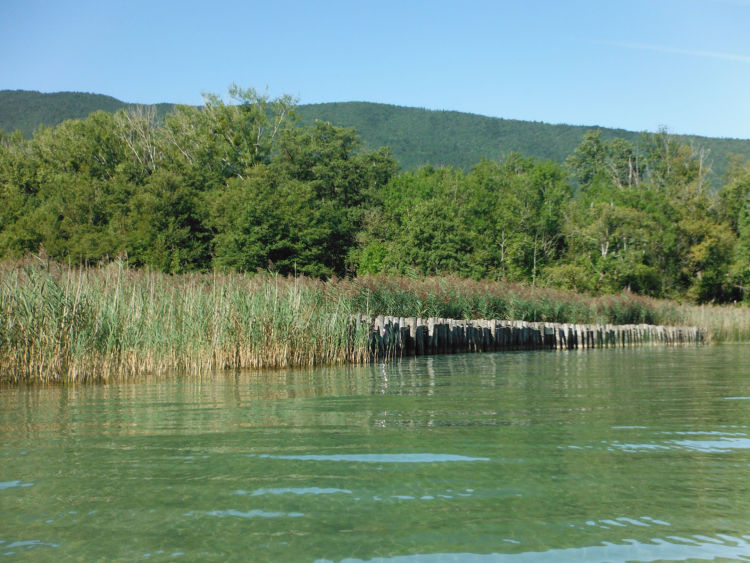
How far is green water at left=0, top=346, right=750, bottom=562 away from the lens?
11.4 feet

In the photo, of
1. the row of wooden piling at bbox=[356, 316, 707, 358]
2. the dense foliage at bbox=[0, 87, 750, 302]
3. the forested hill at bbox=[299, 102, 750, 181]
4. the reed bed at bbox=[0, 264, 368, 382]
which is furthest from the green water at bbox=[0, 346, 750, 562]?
the forested hill at bbox=[299, 102, 750, 181]

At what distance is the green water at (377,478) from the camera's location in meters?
3.48

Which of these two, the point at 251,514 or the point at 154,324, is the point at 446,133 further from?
the point at 251,514

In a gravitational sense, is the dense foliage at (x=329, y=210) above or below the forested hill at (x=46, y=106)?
below

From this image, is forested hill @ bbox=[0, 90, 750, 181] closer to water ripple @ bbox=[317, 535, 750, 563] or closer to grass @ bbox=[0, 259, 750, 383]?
grass @ bbox=[0, 259, 750, 383]

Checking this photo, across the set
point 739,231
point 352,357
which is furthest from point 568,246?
point 352,357

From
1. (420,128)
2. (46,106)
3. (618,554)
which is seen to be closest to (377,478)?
(618,554)

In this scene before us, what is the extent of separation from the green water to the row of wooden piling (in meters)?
8.33

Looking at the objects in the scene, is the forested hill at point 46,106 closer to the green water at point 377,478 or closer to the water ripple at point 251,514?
the green water at point 377,478

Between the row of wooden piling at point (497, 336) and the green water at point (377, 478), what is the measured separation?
27.3ft

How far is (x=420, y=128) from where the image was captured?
13638 cm

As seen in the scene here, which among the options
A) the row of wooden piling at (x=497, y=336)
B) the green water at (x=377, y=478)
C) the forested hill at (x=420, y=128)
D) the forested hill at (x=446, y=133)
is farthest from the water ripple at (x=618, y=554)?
the forested hill at (x=446, y=133)

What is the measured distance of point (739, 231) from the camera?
6009 centimetres

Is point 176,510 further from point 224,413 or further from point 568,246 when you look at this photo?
point 568,246
